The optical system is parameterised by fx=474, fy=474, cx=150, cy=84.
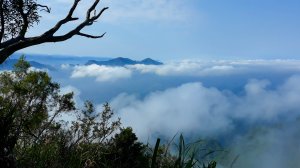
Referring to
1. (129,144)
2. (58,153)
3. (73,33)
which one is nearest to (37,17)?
(73,33)

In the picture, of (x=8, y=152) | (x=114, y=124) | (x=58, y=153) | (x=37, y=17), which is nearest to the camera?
(x=8, y=152)

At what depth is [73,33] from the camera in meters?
16.4

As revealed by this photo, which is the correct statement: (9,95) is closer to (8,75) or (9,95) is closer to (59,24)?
(8,75)

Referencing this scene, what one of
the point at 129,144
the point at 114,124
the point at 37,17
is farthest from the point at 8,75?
the point at 37,17

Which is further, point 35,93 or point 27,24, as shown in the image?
point 35,93

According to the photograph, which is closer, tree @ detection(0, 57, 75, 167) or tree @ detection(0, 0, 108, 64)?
tree @ detection(0, 0, 108, 64)

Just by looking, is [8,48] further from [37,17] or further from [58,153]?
[58,153]

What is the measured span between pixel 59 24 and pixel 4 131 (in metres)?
11.6

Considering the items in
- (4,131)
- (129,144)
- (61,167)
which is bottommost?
(129,144)

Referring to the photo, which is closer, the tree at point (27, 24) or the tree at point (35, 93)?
the tree at point (27, 24)

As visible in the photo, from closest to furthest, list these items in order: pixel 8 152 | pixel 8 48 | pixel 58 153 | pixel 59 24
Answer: pixel 8 152 → pixel 58 153 → pixel 8 48 → pixel 59 24

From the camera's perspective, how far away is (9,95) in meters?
42.6

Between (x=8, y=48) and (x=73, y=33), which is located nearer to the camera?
(x=8, y=48)

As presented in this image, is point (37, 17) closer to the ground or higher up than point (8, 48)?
higher up
